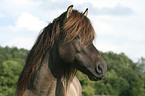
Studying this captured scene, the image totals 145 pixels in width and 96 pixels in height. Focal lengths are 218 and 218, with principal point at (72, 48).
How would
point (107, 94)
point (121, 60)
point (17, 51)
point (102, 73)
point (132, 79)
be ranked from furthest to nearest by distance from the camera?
point (17, 51) → point (121, 60) → point (132, 79) → point (107, 94) → point (102, 73)

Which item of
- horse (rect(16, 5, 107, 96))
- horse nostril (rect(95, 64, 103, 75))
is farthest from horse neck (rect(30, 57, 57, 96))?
horse nostril (rect(95, 64, 103, 75))

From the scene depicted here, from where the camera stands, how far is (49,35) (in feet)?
10.8

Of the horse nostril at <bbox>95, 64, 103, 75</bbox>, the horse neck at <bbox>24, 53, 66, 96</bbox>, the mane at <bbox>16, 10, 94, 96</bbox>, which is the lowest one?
the horse neck at <bbox>24, 53, 66, 96</bbox>

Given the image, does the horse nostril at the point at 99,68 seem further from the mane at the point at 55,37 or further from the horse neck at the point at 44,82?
the horse neck at the point at 44,82

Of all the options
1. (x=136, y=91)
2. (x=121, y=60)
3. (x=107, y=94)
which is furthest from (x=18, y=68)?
(x=121, y=60)

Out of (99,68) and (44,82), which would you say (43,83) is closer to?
(44,82)

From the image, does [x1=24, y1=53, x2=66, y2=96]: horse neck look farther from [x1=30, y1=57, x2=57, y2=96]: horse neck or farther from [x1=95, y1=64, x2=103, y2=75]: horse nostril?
[x1=95, y1=64, x2=103, y2=75]: horse nostril

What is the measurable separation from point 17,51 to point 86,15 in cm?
8911

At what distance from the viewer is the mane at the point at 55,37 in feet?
10.2

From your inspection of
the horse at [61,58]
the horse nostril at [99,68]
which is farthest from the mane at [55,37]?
the horse nostril at [99,68]

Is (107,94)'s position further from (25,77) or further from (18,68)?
(25,77)

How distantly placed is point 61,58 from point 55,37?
13.1 inches

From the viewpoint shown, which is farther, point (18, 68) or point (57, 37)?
point (18, 68)

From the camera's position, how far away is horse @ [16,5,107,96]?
10.2 feet
